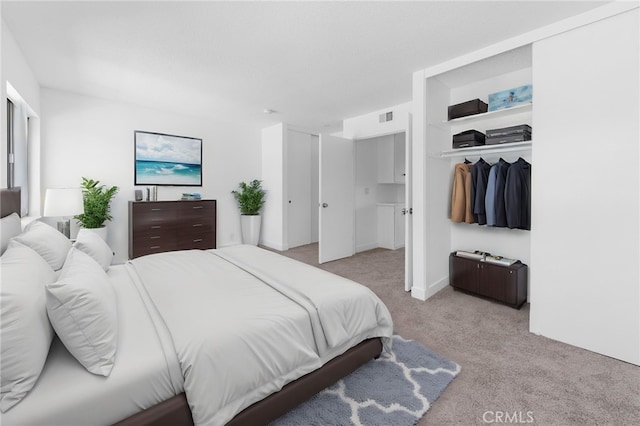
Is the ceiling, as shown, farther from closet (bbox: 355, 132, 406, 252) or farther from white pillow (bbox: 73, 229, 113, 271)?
closet (bbox: 355, 132, 406, 252)

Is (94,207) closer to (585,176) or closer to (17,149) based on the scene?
(17,149)

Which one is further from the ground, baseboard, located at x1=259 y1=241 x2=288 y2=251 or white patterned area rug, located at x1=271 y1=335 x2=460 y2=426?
baseboard, located at x1=259 y1=241 x2=288 y2=251

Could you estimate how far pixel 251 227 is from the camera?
18.5ft

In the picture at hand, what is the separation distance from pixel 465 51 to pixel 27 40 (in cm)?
399

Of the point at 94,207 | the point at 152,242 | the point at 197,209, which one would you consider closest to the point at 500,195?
the point at 197,209

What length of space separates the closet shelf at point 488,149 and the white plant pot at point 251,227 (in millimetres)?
3637

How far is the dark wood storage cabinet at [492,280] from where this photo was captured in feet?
9.44

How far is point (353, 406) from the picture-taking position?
1.59 metres

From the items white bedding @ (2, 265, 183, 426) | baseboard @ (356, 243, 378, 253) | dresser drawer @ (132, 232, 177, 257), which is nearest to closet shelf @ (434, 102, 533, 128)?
baseboard @ (356, 243, 378, 253)

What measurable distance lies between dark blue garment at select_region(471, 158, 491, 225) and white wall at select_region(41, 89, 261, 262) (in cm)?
422

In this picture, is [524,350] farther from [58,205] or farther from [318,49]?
[58,205]

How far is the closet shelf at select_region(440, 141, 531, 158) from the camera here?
9.15 feet

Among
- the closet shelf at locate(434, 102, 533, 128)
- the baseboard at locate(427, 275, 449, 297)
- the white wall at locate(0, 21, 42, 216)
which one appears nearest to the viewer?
the white wall at locate(0, 21, 42, 216)

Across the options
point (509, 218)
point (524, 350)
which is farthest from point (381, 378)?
point (509, 218)
